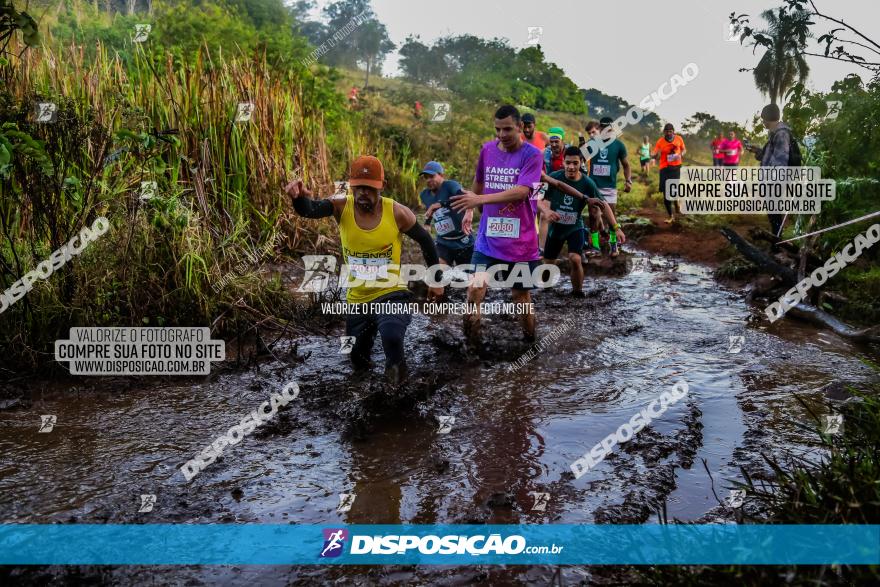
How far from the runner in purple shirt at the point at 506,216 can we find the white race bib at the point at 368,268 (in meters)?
1.31

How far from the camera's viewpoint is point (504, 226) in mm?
5980

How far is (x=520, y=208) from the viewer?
602 cm

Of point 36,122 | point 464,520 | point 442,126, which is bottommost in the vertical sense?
point 464,520

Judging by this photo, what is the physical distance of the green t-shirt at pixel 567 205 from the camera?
330 inches

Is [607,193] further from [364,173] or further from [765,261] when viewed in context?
[364,173]

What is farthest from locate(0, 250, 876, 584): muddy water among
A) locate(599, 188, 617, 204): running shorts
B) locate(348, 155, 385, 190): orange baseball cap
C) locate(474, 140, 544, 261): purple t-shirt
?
locate(599, 188, 617, 204): running shorts

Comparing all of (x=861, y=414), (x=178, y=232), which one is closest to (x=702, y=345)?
(x=861, y=414)

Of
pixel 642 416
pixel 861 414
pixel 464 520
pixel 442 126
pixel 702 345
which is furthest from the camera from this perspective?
pixel 442 126

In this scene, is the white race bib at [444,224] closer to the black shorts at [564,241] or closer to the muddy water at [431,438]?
the black shorts at [564,241]

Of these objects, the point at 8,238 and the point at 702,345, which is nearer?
the point at 8,238

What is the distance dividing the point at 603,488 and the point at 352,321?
249cm

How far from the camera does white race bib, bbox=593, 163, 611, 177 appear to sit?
440 inches

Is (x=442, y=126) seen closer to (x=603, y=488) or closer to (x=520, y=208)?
(x=520, y=208)

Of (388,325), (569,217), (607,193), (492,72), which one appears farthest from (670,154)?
(492,72)
